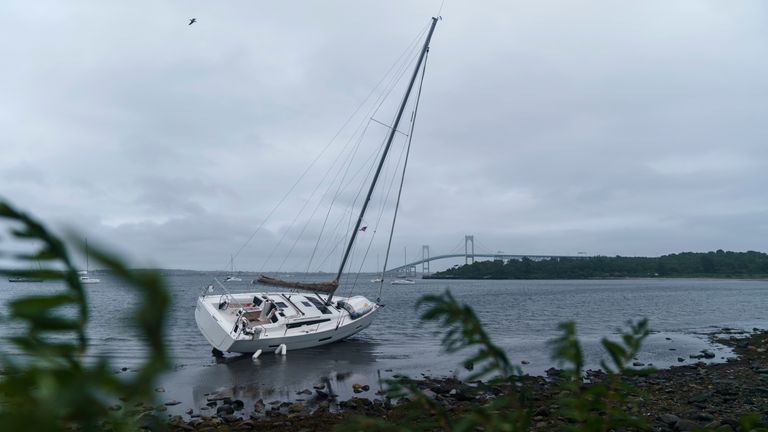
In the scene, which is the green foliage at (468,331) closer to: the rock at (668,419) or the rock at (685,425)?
the rock at (685,425)

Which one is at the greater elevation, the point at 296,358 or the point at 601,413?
the point at 601,413

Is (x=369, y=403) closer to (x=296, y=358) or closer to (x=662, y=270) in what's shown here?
(x=296, y=358)

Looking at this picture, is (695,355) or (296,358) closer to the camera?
(296,358)

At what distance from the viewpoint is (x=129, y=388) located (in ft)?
2.83

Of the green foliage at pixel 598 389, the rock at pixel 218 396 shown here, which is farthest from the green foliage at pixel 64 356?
the rock at pixel 218 396

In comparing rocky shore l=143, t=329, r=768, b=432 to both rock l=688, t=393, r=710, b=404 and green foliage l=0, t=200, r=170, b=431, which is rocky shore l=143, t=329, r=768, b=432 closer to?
rock l=688, t=393, r=710, b=404

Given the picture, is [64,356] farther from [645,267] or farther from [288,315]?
[645,267]

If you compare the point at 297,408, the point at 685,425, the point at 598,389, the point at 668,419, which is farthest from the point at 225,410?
the point at 598,389

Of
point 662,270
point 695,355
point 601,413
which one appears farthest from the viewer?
point 662,270

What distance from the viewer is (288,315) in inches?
872

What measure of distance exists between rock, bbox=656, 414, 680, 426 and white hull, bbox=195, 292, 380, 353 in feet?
40.9

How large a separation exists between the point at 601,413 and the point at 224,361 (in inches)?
817

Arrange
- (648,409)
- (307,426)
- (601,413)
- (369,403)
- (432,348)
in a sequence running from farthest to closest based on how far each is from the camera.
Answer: (432,348)
(369,403)
(648,409)
(307,426)
(601,413)

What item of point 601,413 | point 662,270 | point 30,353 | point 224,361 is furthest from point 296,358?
point 662,270
